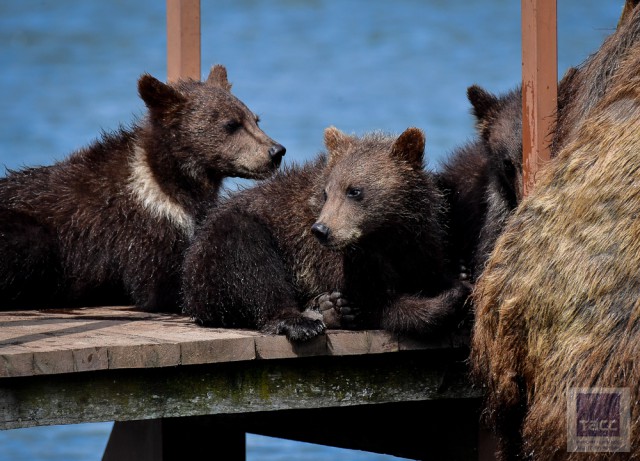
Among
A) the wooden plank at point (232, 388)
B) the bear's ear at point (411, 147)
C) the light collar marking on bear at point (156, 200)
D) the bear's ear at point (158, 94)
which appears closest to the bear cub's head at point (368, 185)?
the bear's ear at point (411, 147)

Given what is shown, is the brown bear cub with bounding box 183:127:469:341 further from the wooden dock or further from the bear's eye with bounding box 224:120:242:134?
the bear's eye with bounding box 224:120:242:134

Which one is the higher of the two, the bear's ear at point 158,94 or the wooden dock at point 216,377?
the bear's ear at point 158,94

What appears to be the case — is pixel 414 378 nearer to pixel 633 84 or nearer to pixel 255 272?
pixel 255 272

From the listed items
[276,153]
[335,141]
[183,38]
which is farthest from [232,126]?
[335,141]

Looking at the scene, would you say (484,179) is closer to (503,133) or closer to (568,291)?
(503,133)

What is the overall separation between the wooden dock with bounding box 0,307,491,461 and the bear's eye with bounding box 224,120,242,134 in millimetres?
1397

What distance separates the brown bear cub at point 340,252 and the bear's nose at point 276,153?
1117 millimetres

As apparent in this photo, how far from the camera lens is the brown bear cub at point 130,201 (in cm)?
712

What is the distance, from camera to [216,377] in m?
5.37

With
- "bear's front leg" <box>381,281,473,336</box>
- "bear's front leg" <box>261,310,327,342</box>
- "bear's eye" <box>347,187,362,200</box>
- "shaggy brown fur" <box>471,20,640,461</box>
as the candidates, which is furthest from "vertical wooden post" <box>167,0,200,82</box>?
"shaggy brown fur" <box>471,20,640,461</box>

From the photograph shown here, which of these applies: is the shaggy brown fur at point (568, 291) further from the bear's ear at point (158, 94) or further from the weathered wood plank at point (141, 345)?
the bear's ear at point (158, 94)

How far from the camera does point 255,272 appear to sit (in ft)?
19.3

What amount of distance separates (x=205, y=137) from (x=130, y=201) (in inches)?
26.0

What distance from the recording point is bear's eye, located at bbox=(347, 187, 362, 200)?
19.4 ft
